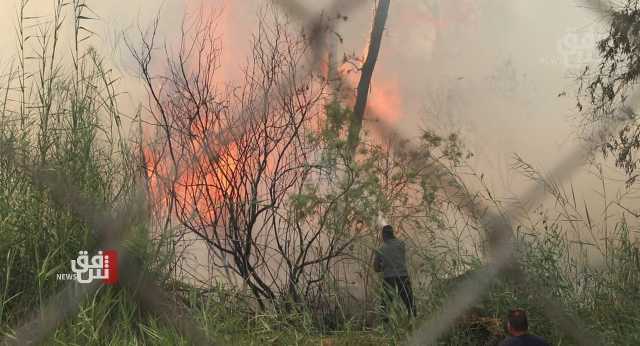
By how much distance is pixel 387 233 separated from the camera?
96.4 inches

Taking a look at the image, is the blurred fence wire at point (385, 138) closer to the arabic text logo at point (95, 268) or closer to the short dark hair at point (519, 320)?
the arabic text logo at point (95, 268)

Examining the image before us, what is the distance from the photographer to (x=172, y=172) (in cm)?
239

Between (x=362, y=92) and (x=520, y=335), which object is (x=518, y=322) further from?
(x=362, y=92)

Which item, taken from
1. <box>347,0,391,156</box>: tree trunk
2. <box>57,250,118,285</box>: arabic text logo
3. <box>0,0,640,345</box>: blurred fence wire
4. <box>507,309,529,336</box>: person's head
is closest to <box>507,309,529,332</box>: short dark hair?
<box>507,309,529,336</box>: person's head

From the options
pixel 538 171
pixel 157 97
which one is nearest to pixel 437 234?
pixel 538 171

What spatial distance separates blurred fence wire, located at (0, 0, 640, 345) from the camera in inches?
60.7

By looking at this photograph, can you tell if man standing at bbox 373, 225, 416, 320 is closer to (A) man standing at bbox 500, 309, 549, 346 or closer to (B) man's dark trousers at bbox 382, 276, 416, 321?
(B) man's dark trousers at bbox 382, 276, 416, 321

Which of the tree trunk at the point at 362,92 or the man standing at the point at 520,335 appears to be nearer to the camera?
the man standing at the point at 520,335

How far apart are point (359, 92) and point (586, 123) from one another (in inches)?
43.5

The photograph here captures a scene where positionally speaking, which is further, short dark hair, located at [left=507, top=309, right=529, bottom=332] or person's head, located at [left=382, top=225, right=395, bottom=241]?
person's head, located at [left=382, top=225, right=395, bottom=241]

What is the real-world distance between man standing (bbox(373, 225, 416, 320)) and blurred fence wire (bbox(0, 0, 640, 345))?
0.16 meters

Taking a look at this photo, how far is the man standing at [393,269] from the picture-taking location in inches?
81.7

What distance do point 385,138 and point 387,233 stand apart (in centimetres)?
44

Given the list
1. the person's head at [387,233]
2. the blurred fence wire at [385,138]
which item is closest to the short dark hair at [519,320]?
the blurred fence wire at [385,138]
